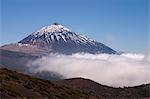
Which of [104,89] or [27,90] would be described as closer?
[27,90]

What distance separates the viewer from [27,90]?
166ft

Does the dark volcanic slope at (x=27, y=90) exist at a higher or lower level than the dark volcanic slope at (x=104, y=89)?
lower

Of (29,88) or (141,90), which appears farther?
(141,90)

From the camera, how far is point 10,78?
5616cm

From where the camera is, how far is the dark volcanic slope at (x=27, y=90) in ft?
150

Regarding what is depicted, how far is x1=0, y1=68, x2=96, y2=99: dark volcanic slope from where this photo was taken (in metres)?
45.6

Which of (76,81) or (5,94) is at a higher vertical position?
(76,81)

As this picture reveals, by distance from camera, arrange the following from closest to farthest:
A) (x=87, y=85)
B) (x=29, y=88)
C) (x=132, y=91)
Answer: (x=29, y=88)
(x=132, y=91)
(x=87, y=85)

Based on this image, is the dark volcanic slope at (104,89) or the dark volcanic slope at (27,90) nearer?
the dark volcanic slope at (27,90)

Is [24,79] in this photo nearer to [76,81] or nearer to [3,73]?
[3,73]

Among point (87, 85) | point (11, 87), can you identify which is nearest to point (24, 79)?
point (11, 87)

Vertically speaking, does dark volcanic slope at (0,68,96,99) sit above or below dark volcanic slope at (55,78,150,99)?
below

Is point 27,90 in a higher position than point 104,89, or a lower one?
lower

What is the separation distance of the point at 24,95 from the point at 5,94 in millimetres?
4812
